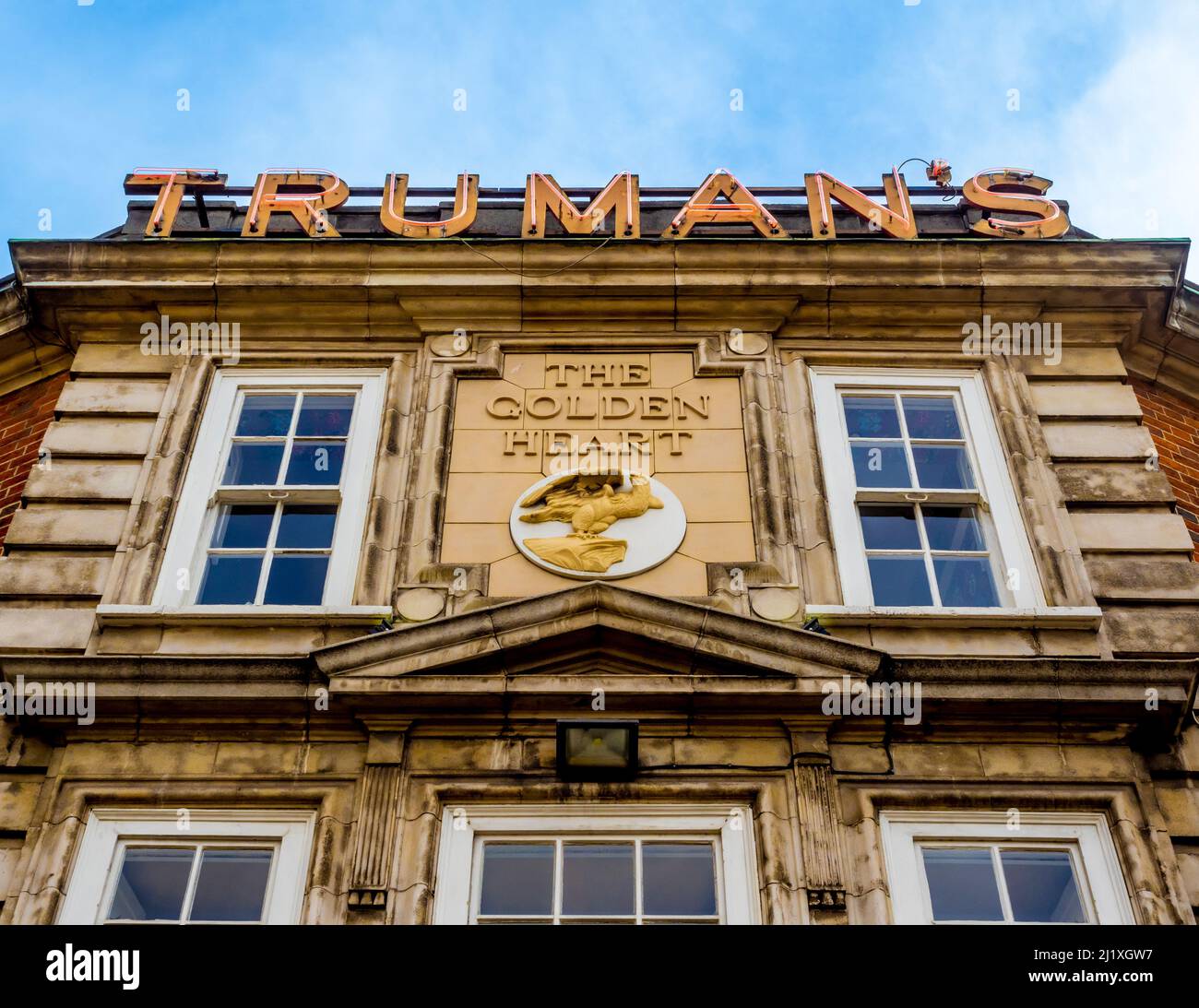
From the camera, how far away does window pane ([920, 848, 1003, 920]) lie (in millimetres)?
9023

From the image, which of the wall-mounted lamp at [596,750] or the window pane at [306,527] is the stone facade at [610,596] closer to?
the wall-mounted lamp at [596,750]

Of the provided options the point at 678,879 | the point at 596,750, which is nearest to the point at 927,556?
the point at 596,750

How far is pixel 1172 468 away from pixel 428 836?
22.6ft

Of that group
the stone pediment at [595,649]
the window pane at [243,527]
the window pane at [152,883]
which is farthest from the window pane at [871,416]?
the window pane at [152,883]

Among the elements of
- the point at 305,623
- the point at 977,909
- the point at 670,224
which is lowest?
the point at 977,909

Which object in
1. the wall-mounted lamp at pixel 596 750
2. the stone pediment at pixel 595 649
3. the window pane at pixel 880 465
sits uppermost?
the window pane at pixel 880 465

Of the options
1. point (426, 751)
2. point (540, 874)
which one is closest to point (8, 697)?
point (426, 751)

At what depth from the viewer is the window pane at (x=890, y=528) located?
452 inches

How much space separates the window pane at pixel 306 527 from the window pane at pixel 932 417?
4.63 m

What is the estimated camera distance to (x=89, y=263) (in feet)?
43.1

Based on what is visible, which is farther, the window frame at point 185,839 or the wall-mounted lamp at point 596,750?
the wall-mounted lamp at point 596,750

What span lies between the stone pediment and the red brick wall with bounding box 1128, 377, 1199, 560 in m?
3.75

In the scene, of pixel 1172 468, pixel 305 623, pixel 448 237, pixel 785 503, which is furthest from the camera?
pixel 448 237

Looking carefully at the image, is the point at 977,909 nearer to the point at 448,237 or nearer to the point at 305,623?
the point at 305,623
